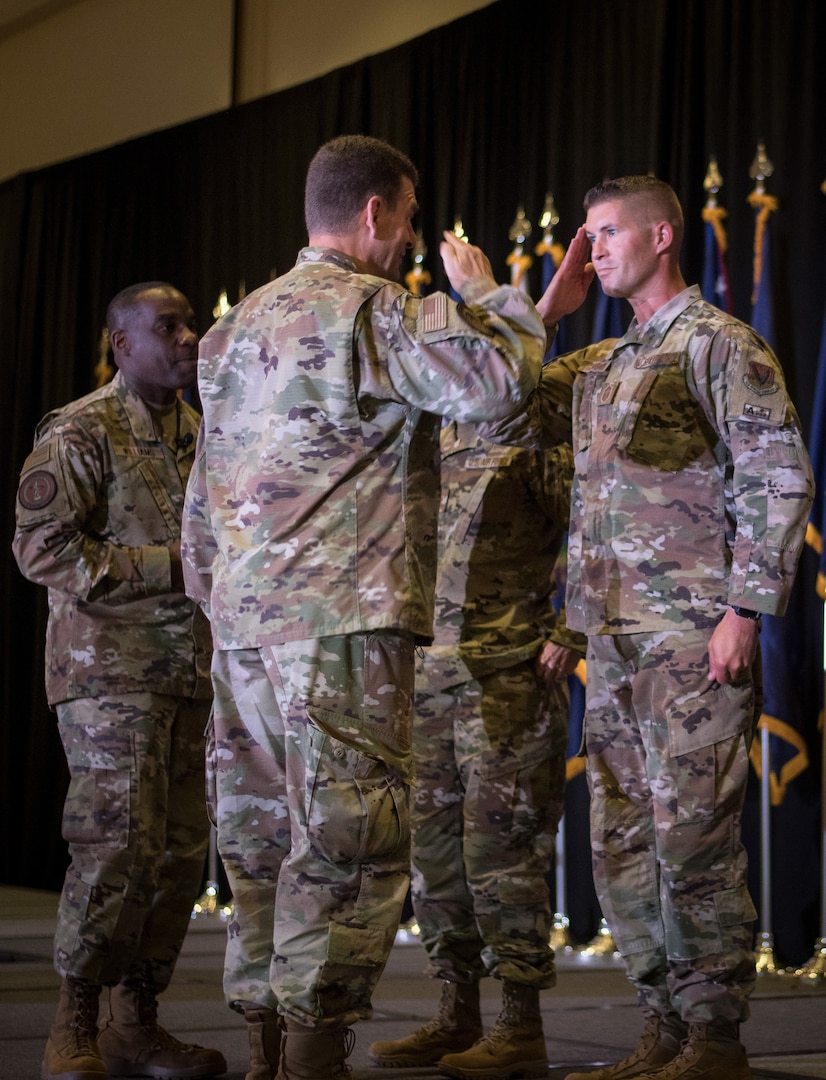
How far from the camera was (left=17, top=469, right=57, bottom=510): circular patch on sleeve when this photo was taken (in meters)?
3.02

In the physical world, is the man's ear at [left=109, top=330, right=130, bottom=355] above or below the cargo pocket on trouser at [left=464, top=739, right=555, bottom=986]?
above

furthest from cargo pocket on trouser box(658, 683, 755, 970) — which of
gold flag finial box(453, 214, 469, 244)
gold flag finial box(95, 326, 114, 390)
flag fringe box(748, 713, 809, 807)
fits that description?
gold flag finial box(95, 326, 114, 390)

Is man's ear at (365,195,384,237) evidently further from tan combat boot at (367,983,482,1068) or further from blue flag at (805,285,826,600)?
blue flag at (805,285,826,600)

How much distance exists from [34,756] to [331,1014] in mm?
5147

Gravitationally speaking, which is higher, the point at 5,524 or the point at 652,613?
the point at 5,524

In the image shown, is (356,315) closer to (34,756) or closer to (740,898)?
(740,898)

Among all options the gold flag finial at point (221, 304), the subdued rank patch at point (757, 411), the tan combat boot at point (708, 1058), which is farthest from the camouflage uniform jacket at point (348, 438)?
the gold flag finial at point (221, 304)

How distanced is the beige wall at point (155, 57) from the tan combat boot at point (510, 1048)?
3989 millimetres

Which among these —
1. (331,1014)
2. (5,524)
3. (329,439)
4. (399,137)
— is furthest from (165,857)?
(5,524)

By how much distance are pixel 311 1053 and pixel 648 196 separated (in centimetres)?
173

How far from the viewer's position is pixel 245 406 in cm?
232

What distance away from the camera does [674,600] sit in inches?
105

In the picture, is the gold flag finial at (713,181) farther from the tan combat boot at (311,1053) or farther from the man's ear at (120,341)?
the tan combat boot at (311,1053)

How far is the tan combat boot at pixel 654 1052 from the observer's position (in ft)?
8.66
